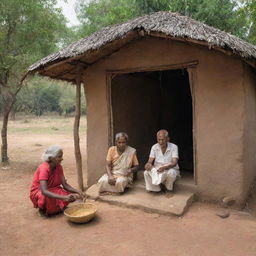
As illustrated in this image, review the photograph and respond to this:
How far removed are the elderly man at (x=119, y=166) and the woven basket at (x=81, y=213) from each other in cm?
77

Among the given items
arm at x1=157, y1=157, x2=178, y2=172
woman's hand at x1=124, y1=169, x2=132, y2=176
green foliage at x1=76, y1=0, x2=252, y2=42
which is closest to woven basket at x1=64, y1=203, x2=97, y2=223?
woman's hand at x1=124, y1=169, x2=132, y2=176

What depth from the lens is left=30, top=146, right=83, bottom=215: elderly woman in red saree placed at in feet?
15.3

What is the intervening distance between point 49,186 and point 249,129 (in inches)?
143

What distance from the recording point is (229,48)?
180 inches

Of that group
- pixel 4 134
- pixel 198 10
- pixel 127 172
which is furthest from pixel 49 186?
pixel 198 10

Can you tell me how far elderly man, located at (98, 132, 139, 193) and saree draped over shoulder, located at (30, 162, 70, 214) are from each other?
0.85m

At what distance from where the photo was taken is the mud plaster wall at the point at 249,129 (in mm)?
5215

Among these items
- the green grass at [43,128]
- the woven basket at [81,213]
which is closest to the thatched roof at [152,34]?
the woven basket at [81,213]

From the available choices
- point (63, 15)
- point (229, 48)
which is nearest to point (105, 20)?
point (63, 15)

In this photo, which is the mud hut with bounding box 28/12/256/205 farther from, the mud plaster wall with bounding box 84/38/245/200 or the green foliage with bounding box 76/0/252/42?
the green foliage with bounding box 76/0/252/42

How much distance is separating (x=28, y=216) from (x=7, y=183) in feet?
8.81

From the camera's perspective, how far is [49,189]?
483cm

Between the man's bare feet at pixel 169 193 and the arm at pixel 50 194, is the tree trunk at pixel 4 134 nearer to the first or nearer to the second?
the arm at pixel 50 194

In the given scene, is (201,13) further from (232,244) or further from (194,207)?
(232,244)
